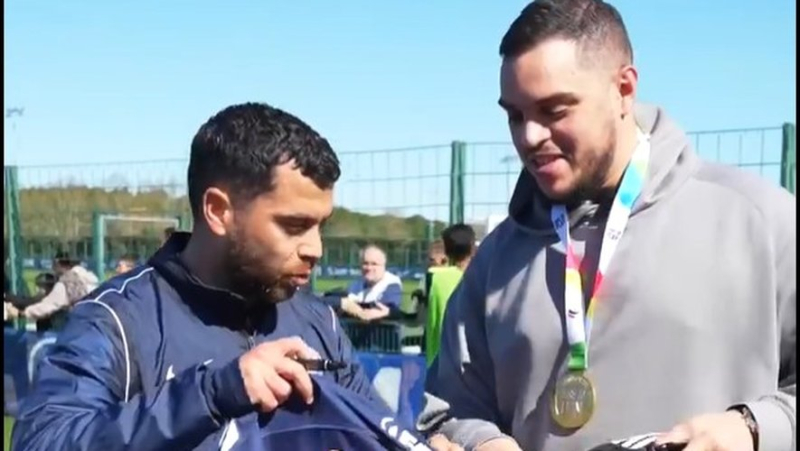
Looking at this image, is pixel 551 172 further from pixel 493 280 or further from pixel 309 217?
pixel 309 217

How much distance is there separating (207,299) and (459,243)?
272 inches

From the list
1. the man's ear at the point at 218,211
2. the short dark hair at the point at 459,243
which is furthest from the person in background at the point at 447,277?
the man's ear at the point at 218,211

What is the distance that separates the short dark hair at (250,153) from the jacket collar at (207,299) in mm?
127

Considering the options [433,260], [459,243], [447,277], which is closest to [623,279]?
[447,277]

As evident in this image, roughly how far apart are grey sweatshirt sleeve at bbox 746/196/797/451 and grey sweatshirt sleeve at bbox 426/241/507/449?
55 centimetres

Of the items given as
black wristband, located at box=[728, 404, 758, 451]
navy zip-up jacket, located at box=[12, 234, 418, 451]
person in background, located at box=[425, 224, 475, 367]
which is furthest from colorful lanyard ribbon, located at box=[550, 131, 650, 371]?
person in background, located at box=[425, 224, 475, 367]

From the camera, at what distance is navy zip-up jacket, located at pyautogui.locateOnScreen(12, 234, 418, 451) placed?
98.9 inches

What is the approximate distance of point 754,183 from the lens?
278 cm

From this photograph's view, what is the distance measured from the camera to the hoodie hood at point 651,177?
2.79m

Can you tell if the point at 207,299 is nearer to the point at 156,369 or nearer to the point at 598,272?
the point at 156,369

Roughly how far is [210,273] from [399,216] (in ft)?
31.2

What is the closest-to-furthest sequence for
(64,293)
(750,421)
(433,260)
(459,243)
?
(750,421)
(459,243)
(433,260)
(64,293)

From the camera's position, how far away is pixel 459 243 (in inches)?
385

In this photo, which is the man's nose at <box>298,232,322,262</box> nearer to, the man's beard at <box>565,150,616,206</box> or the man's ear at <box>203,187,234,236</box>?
the man's ear at <box>203,187,234,236</box>
